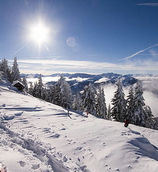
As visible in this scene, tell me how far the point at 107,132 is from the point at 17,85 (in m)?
36.2

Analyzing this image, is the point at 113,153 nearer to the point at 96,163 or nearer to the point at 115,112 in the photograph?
the point at 96,163

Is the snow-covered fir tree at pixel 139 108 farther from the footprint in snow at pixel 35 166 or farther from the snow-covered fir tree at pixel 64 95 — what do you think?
the footprint in snow at pixel 35 166

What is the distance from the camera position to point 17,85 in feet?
126

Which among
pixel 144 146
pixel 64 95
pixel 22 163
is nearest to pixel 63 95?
pixel 64 95

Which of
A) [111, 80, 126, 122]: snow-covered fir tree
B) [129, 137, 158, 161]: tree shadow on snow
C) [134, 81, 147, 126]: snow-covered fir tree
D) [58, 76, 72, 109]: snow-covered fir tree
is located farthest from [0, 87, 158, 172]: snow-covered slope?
[58, 76, 72, 109]: snow-covered fir tree

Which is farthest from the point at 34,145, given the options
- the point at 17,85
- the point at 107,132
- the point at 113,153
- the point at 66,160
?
the point at 17,85

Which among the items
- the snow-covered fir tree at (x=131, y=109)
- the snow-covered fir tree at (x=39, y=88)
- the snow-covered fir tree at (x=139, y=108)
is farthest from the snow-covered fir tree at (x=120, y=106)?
→ the snow-covered fir tree at (x=39, y=88)

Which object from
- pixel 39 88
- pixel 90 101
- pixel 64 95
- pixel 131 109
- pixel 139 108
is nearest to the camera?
pixel 139 108

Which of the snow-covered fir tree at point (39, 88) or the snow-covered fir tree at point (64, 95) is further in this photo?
the snow-covered fir tree at point (39, 88)

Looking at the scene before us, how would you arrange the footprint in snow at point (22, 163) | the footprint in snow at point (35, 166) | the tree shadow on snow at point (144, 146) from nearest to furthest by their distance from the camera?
the footprint in snow at point (22, 163) < the footprint in snow at point (35, 166) < the tree shadow on snow at point (144, 146)

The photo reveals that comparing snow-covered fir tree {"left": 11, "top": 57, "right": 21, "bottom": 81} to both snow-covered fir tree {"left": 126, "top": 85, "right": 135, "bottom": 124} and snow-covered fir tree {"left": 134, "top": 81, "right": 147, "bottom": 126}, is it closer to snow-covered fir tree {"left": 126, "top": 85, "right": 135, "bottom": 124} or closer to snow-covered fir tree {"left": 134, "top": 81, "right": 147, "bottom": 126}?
snow-covered fir tree {"left": 126, "top": 85, "right": 135, "bottom": 124}

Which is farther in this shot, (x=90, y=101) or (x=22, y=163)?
(x=90, y=101)

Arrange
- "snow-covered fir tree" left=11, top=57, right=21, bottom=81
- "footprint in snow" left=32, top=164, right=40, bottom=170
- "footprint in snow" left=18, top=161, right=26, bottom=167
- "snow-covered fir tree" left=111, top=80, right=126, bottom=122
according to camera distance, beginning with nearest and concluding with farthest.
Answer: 1. "footprint in snow" left=18, top=161, right=26, bottom=167
2. "footprint in snow" left=32, top=164, right=40, bottom=170
3. "snow-covered fir tree" left=111, top=80, right=126, bottom=122
4. "snow-covered fir tree" left=11, top=57, right=21, bottom=81

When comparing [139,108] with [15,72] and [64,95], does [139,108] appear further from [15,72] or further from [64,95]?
[15,72]
